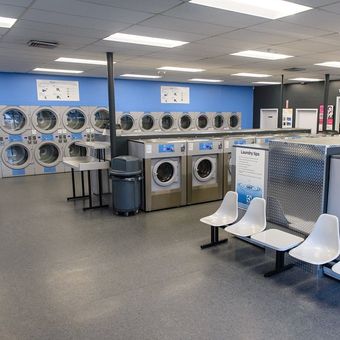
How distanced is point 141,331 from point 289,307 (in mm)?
1269

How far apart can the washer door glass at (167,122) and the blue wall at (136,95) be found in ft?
1.07

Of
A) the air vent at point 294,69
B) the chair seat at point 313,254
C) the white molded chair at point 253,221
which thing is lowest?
the chair seat at point 313,254

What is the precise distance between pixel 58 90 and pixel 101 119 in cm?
149

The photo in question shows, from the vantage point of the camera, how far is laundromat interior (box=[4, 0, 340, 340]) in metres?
2.79

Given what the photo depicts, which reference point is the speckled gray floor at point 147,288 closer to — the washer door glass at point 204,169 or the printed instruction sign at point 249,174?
the printed instruction sign at point 249,174

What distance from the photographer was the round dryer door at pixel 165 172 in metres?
5.82

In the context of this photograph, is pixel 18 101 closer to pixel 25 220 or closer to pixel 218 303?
pixel 25 220

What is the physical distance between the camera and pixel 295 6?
338cm

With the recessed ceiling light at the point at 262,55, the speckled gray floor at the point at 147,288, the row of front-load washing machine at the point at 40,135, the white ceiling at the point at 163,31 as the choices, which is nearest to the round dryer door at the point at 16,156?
the row of front-load washing machine at the point at 40,135

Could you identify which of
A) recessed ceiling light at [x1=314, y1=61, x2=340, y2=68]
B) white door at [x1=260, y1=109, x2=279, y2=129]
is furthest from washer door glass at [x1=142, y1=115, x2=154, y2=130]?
recessed ceiling light at [x1=314, y1=61, x2=340, y2=68]

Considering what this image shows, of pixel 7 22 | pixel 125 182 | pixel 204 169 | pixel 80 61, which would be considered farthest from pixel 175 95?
pixel 7 22

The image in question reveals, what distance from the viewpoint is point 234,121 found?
41.5 feet

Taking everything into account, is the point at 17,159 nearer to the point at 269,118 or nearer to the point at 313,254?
the point at 313,254

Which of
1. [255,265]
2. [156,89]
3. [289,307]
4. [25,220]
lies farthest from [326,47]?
[156,89]
